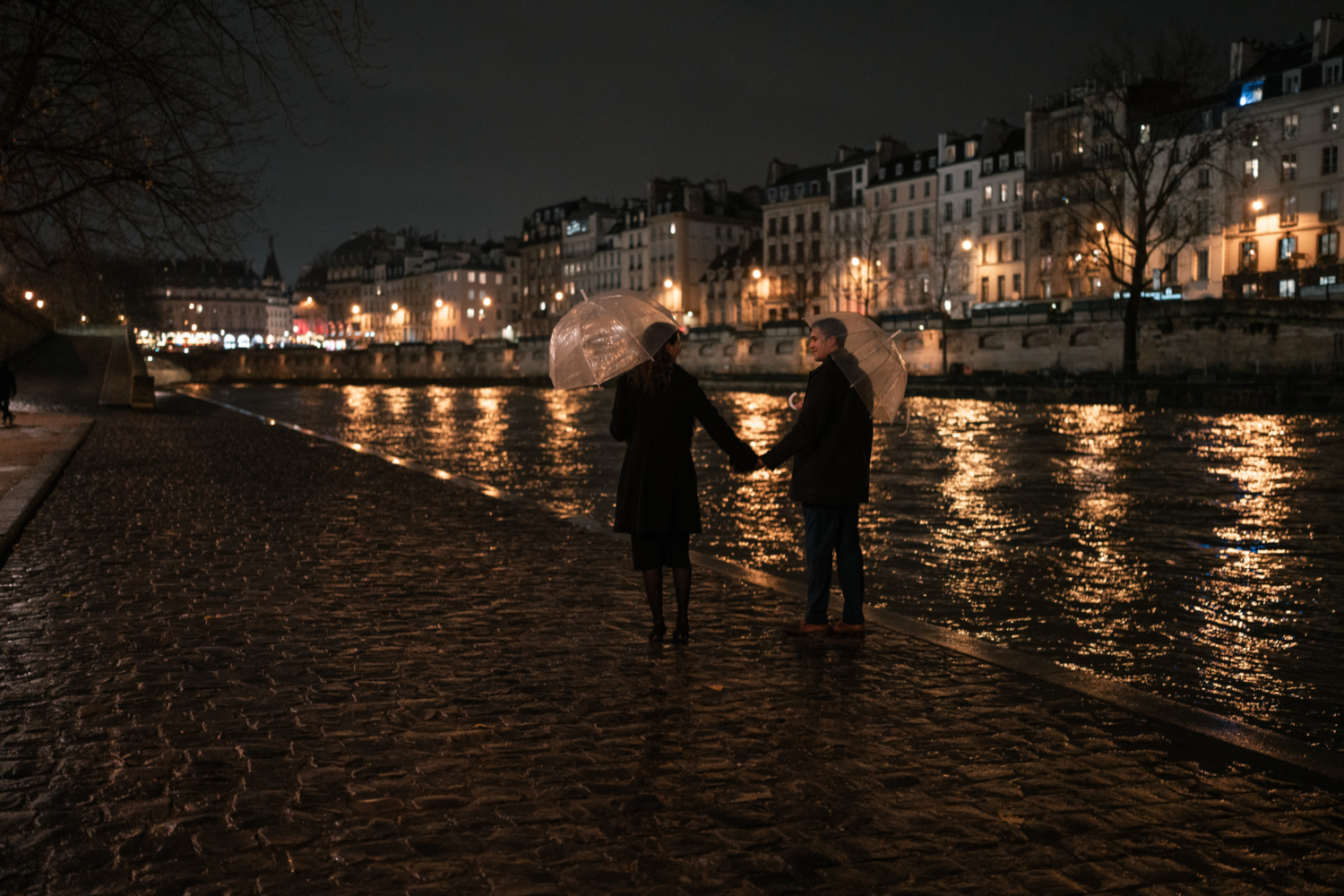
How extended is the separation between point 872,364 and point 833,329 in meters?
0.32

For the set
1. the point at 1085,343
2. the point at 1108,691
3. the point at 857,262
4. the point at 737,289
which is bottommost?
the point at 1108,691

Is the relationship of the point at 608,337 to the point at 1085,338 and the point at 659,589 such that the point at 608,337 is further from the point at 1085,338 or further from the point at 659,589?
the point at 1085,338

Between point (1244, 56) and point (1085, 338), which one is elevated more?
point (1244, 56)

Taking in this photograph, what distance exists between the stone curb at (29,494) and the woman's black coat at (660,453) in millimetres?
5705

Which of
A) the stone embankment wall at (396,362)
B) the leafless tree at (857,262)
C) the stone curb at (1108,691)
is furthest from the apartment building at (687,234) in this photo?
the stone curb at (1108,691)

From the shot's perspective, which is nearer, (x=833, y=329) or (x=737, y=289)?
(x=833, y=329)

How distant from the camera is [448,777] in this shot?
4734 mm

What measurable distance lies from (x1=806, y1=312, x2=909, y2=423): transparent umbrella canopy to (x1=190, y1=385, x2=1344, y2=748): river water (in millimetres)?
1679

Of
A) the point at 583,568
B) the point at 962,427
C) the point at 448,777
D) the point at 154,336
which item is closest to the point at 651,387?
the point at 448,777

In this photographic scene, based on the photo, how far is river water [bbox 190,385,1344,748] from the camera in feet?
23.3

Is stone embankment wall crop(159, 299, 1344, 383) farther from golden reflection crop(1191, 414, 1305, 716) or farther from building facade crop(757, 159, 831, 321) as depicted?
golden reflection crop(1191, 414, 1305, 716)

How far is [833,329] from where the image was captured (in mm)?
6852

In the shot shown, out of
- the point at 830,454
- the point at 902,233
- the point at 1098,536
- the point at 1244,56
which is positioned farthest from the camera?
the point at 902,233

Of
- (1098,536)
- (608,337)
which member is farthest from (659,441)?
(1098,536)
